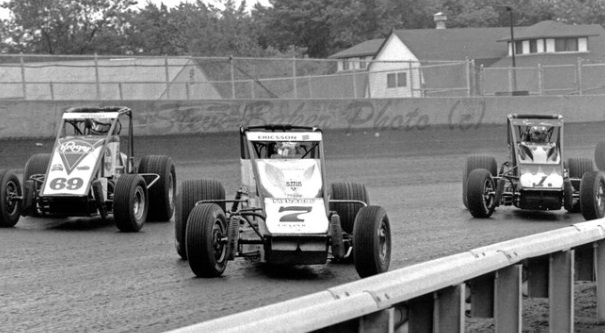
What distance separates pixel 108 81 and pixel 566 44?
52669mm

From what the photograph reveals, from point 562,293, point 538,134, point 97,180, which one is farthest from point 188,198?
point 538,134

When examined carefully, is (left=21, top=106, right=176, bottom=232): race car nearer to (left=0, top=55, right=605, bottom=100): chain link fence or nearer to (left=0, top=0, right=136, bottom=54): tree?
(left=0, top=55, right=605, bottom=100): chain link fence

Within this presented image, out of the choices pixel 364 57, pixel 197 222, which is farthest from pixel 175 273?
pixel 364 57

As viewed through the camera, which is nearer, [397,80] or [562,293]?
[562,293]

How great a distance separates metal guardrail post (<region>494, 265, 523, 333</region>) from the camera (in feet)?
22.0

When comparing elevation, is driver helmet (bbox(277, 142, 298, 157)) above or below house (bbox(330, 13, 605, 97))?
below

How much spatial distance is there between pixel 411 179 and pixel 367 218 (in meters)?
13.5

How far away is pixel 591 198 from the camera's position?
1686cm

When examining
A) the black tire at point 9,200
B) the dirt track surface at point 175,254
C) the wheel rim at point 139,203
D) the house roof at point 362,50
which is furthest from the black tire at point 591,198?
the house roof at point 362,50

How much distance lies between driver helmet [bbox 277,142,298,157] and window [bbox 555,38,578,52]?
63763mm

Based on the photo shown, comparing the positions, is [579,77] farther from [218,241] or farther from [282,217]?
[218,241]

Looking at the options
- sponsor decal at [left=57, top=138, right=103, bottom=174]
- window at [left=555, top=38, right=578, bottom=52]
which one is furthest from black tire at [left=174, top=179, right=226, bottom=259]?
window at [left=555, top=38, right=578, bottom=52]

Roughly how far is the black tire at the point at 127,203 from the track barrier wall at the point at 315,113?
324 inches

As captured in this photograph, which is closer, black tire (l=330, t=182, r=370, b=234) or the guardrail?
the guardrail
